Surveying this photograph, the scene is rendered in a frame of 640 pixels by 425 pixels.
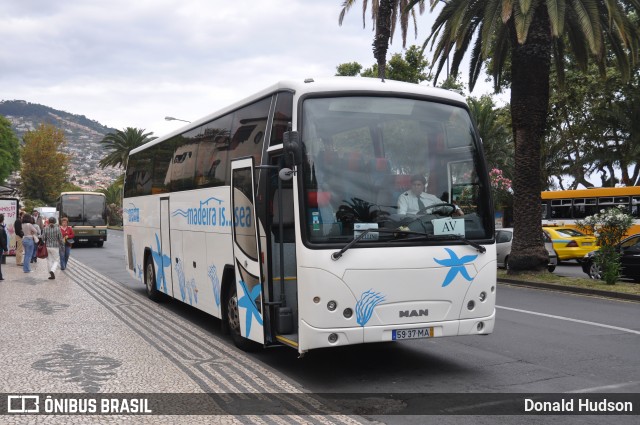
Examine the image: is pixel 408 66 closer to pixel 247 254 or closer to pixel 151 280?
pixel 151 280

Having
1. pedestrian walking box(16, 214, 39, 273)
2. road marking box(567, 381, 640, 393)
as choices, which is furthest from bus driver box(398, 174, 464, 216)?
pedestrian walking box(16, 214, 39, 273)

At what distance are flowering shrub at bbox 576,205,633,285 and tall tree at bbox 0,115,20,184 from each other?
70929 mm

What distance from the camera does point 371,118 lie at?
7.61 metres

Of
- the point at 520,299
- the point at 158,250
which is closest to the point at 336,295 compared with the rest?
the point at 158,250

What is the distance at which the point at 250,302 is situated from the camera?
8.20m

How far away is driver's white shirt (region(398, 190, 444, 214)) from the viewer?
7293 mm

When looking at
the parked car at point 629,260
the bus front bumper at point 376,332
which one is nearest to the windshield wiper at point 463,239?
the bus front bumper at point 376,332

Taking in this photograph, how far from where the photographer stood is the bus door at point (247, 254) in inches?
312

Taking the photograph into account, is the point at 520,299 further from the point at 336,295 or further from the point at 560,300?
the point at 336,295

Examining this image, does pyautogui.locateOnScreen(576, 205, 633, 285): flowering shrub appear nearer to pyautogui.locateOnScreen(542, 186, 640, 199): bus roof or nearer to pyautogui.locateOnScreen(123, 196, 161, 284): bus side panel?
pyautogui.locateOnScreen(123, 196, 161, 284): bus side panel

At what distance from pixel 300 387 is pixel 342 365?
3.90 ft

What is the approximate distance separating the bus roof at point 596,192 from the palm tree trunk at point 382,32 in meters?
11.6

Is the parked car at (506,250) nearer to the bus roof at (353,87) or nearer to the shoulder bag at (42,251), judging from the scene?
the shoulder bag at (42,251)

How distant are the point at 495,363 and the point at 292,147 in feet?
11.6
